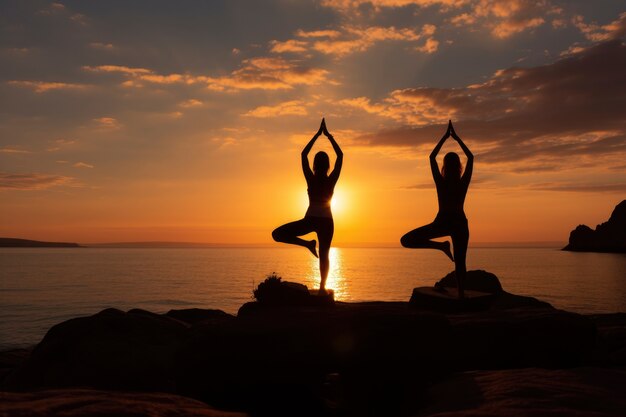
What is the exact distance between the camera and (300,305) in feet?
34.0

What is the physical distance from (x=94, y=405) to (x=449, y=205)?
830 centimetres

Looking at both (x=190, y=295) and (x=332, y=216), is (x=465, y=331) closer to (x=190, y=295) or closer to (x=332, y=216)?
(x=332, y=216)

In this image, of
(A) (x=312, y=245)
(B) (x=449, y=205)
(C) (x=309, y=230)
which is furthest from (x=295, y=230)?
(B) (x=449, y=205)

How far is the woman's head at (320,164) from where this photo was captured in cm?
1070

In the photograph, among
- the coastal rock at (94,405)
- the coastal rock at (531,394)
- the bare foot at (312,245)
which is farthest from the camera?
the bare foot at (312,245)

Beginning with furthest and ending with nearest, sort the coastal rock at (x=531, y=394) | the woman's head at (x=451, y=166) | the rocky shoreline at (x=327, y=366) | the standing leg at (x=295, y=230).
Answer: the woman's head at (x=451, y=166)
the standing leg at (x=295, y=230)
the rocky shoreline at (x=327, y=366)
the coastal rock at (x=531, y=394)

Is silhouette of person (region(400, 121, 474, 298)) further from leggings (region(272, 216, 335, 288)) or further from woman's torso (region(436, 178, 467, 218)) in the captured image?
leggings (region(272, 216, 335, 288))

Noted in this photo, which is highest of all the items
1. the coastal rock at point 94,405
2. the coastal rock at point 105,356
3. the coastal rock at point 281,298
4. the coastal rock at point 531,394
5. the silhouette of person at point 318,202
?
the silhouette of person at point 318,202

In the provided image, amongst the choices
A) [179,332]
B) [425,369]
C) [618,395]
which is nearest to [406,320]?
[425,369]

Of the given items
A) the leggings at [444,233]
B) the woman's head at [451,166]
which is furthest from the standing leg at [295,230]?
the woman's head at [451,166]

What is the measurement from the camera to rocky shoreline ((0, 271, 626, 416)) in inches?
206

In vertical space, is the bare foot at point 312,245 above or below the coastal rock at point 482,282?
above

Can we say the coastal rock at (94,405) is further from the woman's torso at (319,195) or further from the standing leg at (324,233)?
the woman's torso at (319,195)

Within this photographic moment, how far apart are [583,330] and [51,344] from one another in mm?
11142
